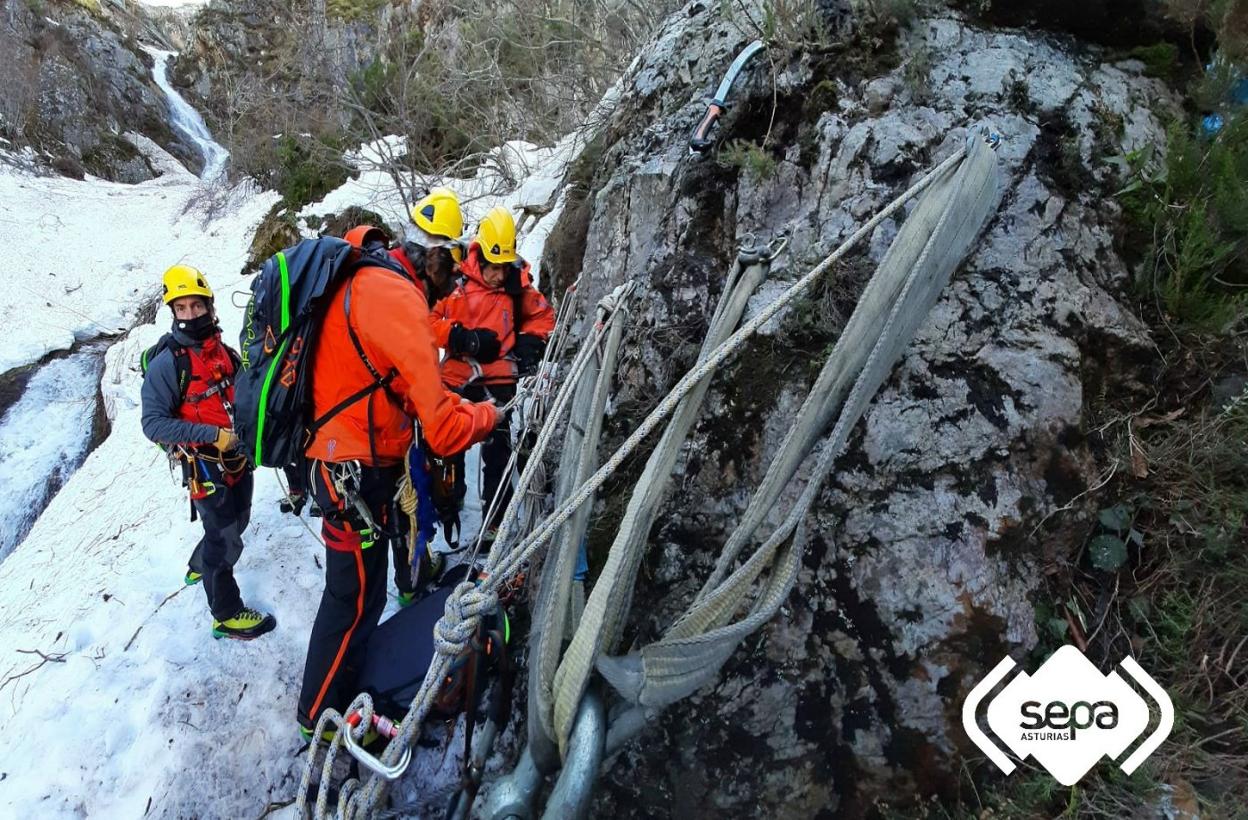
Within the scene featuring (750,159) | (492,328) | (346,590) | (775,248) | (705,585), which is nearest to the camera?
(705,585)

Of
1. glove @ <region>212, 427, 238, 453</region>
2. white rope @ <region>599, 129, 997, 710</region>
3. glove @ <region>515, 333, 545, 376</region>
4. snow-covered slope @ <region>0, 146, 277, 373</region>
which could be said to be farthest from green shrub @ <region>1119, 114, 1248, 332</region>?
snow-covered slope @ <region>0, 146, 277, 373</region>

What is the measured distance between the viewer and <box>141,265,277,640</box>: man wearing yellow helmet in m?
3.25

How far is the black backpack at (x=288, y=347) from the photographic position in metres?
2.20

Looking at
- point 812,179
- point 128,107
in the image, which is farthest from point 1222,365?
point 128,107

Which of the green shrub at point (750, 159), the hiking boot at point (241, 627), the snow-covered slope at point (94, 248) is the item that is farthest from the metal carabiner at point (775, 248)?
the snow-covered slope at point (94, 248)

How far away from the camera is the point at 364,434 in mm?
2418

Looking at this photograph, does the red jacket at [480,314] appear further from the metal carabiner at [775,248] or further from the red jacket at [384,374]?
the metal carabiner at [775,248]

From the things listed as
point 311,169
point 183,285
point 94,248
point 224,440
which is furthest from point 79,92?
point 224,440

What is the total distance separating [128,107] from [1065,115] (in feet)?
88.9

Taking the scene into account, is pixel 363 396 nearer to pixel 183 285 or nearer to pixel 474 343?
pixel 474 343

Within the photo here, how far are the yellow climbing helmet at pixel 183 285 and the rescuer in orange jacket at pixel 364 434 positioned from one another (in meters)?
1.60

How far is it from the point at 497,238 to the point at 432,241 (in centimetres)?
65

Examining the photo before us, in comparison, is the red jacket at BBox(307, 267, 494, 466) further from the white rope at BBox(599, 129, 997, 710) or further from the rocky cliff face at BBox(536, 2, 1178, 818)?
the white rope at BBox(599, 129, 997, 710)

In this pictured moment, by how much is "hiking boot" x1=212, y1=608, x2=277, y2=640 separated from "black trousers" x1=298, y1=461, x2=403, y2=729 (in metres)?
0.95
